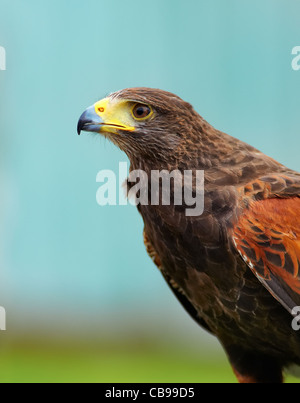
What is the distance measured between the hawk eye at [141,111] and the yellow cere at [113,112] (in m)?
0.04

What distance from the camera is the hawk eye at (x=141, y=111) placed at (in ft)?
10.7

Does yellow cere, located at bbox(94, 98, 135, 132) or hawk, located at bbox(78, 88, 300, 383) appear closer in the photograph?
hawk, located at bbox(78, 88, 300, 383)

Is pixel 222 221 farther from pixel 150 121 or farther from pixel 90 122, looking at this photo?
pixel 90 122

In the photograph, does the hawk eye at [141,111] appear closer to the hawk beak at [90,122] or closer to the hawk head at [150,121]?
the hawk head at [150,121]

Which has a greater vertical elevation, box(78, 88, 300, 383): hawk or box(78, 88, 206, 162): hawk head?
box(78, 88, 206, 162): hawk head

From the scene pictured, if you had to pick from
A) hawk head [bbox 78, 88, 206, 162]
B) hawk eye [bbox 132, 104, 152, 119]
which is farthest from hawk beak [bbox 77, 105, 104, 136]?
hawk eye [bbox 132, 104, 152, 119]

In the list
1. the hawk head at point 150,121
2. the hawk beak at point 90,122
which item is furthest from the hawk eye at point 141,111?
the hawk beak at point 90,122

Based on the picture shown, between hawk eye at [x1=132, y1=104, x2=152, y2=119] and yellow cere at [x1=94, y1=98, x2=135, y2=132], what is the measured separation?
4 centimetres

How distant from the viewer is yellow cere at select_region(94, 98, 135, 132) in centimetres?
325

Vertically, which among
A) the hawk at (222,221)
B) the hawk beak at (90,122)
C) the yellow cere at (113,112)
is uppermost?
the yellow cere at (113,112)

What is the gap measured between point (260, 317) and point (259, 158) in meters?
0.83

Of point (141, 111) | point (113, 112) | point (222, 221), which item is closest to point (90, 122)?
point (113, 112)

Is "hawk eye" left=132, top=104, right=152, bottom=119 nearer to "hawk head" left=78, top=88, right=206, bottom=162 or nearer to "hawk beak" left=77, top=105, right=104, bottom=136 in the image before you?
"hawk head" left=78, top=88, right=206, bottom=162

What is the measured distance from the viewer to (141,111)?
129 inches
